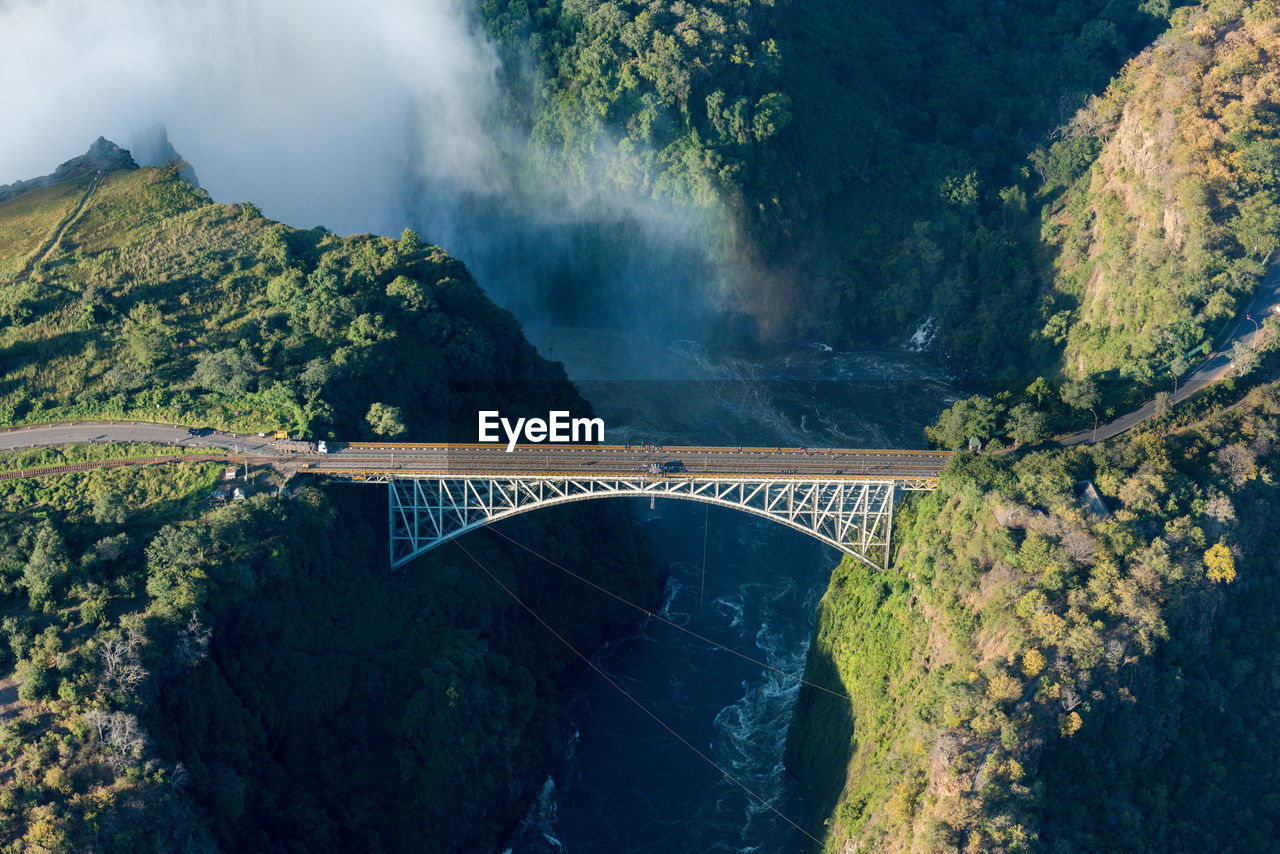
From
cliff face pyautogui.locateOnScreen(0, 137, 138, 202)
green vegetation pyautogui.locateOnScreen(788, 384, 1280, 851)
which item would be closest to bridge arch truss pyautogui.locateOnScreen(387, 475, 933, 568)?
green vegetation pyautogui.locateOnScreen(788, 384, 1280, 851)

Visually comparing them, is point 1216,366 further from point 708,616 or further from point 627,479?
point 627,479

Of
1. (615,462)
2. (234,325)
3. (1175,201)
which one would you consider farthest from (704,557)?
(1175,201)

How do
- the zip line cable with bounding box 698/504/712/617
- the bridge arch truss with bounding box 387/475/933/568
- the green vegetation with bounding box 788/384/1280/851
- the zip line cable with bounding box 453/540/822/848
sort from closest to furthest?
the green vegetation with bounding box 788/384/1280/851
the bridge arch truss with bounding box 387/475/933/568
the zip line cable with bounding box 453/540/822/848
the zip line cable with bounding box 698/504/712/617

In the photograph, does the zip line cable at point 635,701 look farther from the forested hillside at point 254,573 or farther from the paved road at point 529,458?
the paved road at point 529,458

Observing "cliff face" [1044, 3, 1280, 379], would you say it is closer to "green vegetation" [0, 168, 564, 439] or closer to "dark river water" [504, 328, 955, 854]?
"dark river water" [504, 328, 955, 854]

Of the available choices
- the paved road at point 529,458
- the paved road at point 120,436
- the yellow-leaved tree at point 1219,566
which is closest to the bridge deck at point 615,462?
the paved road at point 529,458

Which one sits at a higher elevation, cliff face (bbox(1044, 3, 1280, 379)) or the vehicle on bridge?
cliff face (bbox(1044, 3, 1280, 379))

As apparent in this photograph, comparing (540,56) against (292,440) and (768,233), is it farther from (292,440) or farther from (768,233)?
(292,440)
